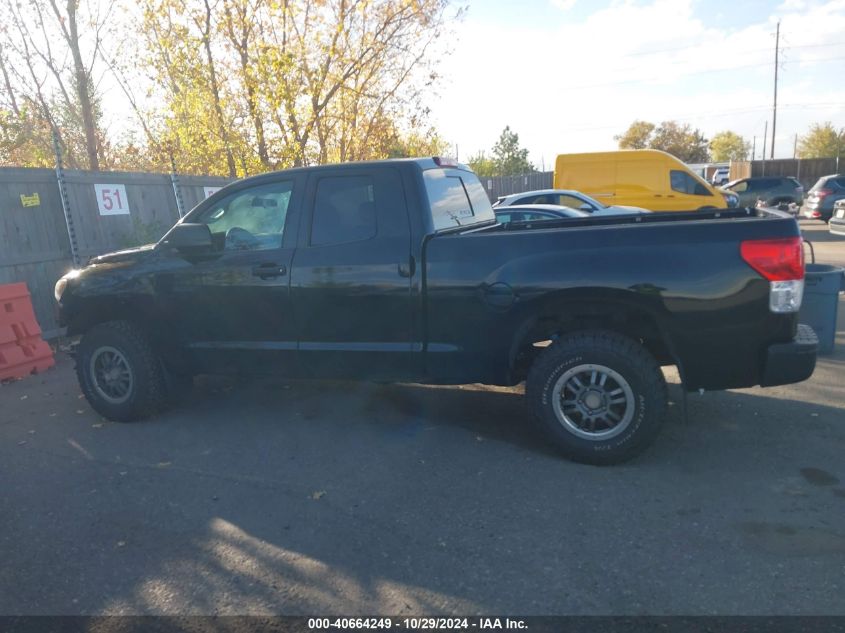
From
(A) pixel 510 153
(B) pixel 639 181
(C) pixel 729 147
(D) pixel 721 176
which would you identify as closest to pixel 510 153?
(A) pixel 510 153

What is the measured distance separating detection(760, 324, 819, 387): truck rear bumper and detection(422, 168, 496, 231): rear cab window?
226 cm

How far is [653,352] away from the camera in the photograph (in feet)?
15.0

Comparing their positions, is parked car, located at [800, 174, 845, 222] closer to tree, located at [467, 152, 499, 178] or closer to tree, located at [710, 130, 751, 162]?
tree, located at [467, 152, 499, 178]

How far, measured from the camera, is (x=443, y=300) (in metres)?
4.43

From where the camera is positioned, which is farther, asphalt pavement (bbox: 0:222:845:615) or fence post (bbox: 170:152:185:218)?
fence post (bbox: 170:152:185:218)

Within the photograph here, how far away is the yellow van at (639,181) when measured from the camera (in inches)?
599

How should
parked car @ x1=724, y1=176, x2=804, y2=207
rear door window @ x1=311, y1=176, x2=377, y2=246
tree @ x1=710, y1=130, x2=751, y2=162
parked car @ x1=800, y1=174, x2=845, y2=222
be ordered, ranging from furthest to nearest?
tree @ x1=710, y1=130, x2=751, y2=162 → parked car @ x1=724, y1=176, x2=804, y2=207 → parked car @ x1=800, y1=174, x2=845, y2=222 → rear door window @ x1=311, y1=176, x2=377, y2=246

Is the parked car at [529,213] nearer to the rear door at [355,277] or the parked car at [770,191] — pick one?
the rear door at [355,277]

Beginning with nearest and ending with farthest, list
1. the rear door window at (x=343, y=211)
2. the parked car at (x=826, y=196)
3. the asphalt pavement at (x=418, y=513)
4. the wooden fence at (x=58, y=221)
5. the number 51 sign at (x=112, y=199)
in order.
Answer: the asphalt pavement at (x=418, y=513), the rear door window at (x=343, y=211), the wooden fence at (x=58, y=221), the number 51 sign at (x=112, y=199), the parked car at (x=826, y=196)

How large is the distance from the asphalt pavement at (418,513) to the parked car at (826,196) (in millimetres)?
18206

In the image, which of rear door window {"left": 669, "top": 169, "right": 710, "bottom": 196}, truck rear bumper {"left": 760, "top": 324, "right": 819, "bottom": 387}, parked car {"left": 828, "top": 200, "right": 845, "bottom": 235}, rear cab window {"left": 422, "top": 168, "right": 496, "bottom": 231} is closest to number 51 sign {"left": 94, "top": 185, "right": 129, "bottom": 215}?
rear cab window {"left": 422, "top": 168, "right": 496, "bottom": 231}

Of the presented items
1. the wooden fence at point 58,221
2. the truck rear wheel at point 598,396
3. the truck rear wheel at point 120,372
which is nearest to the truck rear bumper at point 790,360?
the truck rear wheel at point 598,396

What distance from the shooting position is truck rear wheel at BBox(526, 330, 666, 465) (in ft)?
13.4

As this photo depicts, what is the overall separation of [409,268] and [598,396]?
1.49 metres
